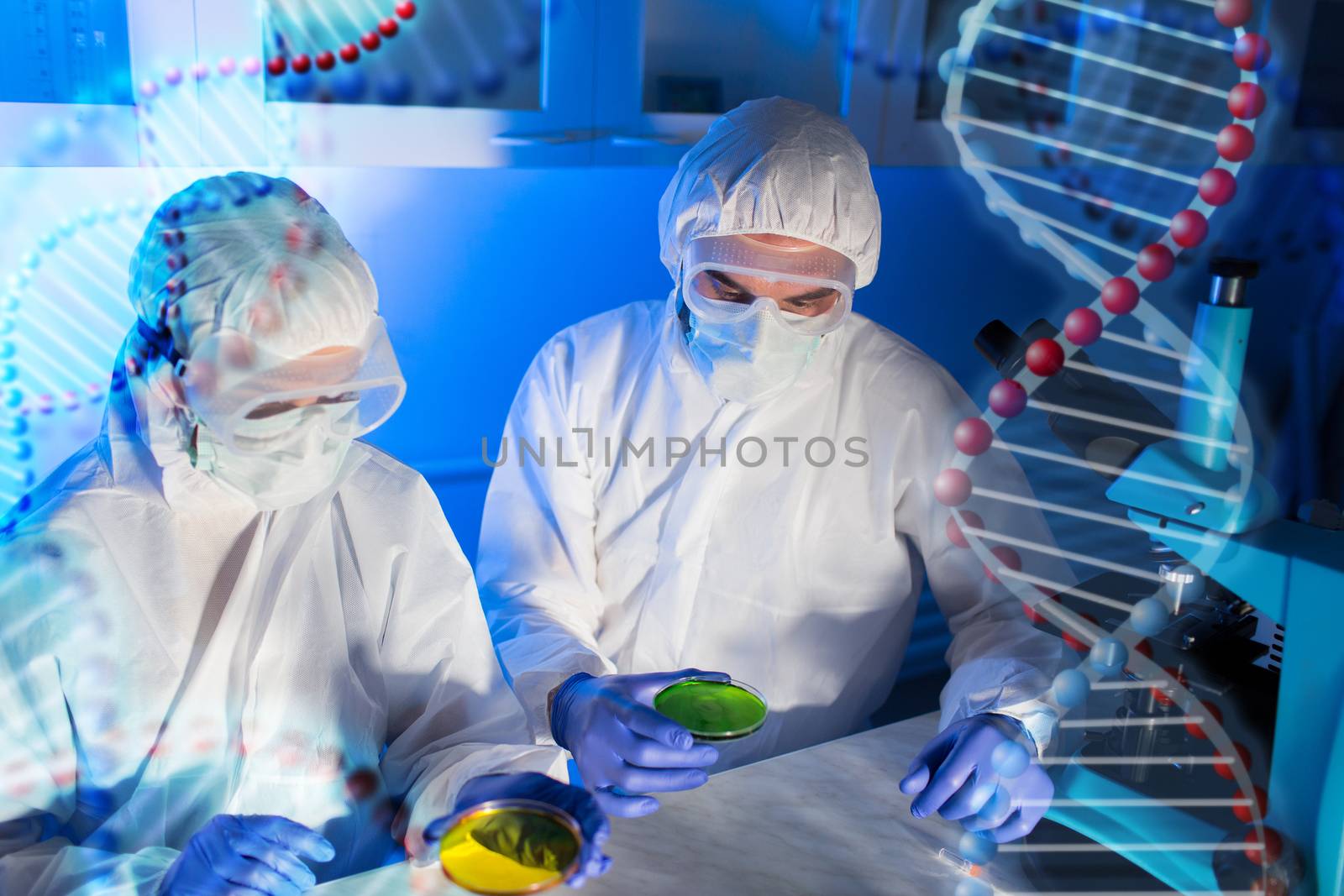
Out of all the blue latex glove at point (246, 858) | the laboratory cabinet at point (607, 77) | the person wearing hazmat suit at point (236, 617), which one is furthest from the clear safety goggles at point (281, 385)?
the laboratory cabinet at point (607, 77)

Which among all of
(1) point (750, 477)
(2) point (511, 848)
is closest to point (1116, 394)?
(1) point (750, 477)

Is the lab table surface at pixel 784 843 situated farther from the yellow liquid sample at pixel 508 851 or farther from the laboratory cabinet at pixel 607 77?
the laboratory cabinet at pixel 607 77

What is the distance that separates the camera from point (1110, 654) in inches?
53.9

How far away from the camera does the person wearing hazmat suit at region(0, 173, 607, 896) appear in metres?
1.09

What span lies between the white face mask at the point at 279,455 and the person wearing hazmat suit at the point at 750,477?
1.57 ft

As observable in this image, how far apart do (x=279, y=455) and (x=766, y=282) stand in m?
0.72

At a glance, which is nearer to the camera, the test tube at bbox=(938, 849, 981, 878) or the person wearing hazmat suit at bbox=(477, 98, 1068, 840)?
the test tube at bbox=(938, 849, 981, 878)

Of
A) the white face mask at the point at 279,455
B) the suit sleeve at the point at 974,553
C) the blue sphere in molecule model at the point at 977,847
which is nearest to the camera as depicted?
the white face mask at the point at 279,455

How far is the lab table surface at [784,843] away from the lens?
118 centimetres

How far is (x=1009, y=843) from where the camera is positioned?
4.29ft

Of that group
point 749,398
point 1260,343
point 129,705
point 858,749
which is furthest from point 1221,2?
point 129,705

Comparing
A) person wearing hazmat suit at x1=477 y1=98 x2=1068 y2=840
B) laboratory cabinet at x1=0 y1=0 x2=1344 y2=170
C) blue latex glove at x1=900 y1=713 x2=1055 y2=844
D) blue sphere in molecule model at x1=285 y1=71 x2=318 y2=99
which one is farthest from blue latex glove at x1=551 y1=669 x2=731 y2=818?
blue sphere in molecule model at x1=285 y1=71 x2=318 y2=99

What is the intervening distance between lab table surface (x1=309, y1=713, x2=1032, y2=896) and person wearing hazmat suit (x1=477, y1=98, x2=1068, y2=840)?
27 centimetres

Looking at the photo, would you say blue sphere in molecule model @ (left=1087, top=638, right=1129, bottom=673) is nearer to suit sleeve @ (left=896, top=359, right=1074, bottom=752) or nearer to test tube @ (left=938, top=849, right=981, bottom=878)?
suit sleeve @ (left=896, top=359, right=1074, bottom=752)
